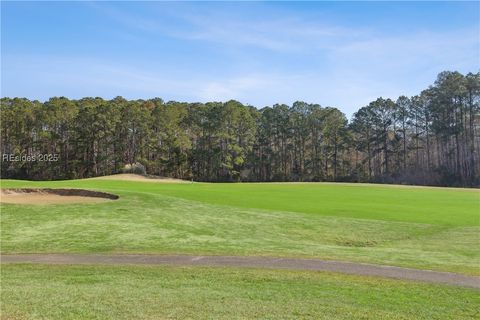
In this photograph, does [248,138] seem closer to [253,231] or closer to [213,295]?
[253,231]

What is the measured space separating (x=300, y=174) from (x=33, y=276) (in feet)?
255

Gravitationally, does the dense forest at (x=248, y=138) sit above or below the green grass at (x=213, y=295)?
above

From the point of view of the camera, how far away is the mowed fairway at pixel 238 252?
315 inches

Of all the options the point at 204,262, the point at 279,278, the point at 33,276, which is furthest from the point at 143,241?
the point at 279,278

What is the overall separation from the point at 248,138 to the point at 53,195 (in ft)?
189

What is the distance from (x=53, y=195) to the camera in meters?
27.7

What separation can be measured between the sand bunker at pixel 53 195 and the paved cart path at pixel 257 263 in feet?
40.2

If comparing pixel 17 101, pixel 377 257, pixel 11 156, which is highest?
pixel 17 101

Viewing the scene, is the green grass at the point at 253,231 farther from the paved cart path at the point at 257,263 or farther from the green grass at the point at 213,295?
the green grass at the point at 213,295

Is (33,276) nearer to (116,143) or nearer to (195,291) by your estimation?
(195,291)

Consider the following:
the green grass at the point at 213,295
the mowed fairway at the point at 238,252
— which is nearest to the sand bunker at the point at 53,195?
the mowed fairway at the point at 238,252

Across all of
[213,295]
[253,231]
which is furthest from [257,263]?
[253,231]

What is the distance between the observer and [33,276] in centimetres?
1076

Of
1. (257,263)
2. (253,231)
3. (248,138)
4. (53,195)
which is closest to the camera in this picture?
(257,263)
